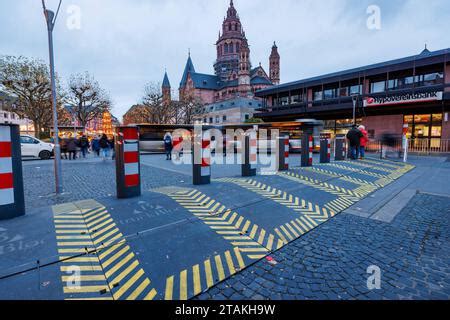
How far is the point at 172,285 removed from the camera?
86.7 inches

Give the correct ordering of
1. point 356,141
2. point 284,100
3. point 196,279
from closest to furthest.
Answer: point 196,279, point 356,141, point 284,100

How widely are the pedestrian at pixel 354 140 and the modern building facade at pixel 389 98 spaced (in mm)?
7299

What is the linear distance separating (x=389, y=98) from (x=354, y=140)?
1445 cm

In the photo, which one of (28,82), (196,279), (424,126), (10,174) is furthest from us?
(28,82)

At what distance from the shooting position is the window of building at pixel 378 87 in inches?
1006

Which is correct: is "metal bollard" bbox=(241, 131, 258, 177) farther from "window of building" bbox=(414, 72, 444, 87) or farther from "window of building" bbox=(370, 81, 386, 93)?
"window of building" bbox=(370, 81, 386, 93)

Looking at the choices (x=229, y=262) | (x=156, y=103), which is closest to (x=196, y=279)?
(x=229, y=262)

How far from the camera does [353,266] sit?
267 centimetres

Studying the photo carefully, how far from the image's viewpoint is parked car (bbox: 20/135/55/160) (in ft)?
50.2

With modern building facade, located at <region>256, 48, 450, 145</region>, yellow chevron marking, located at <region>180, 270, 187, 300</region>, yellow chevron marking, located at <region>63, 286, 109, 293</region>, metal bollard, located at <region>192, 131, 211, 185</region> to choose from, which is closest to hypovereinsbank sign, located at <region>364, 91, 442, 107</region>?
modern building facade, located at <region>256, 48, 450, 145</region>

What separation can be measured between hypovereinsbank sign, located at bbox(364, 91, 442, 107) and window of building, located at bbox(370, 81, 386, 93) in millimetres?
2299

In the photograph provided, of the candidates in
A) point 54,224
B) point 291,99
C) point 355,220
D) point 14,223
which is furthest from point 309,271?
point 291,99

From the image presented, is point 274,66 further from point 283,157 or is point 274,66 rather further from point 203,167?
point 203,167

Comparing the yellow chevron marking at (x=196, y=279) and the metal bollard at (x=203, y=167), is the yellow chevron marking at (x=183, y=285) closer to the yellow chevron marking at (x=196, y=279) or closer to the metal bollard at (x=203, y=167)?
the yellow chevron marking at (x=196, y=279)
